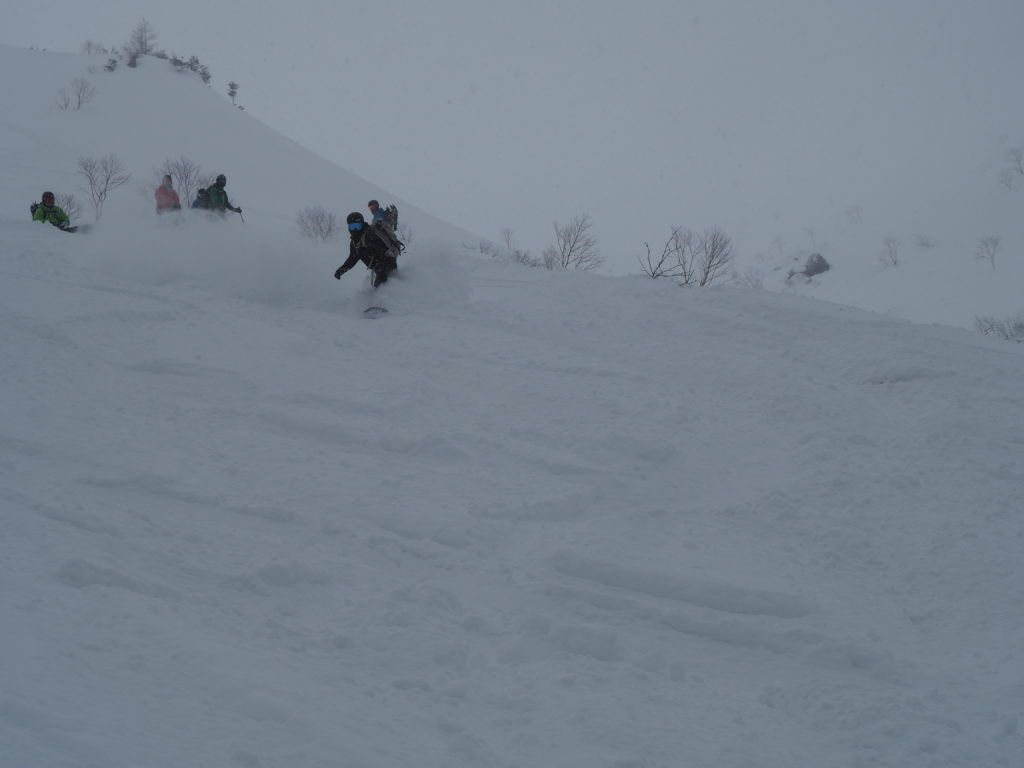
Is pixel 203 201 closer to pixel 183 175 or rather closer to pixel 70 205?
pixel 70 205

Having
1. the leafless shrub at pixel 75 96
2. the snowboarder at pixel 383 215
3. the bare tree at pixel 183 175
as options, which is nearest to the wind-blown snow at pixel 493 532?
the snowboarder at pixel 383 215

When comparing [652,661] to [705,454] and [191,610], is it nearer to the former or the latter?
[191,610]

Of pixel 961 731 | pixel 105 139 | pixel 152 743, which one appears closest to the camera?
pixel 152 743

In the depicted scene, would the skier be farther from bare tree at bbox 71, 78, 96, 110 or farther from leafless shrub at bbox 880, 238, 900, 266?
leafless shrub at bbox 880, 238, 900, 266

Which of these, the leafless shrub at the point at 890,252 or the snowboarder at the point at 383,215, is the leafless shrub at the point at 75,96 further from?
the leafless shrub at the point at 890,252

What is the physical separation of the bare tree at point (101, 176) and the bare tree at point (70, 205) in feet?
3.41

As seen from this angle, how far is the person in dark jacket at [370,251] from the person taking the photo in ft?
32.4

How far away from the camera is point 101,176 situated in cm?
2550

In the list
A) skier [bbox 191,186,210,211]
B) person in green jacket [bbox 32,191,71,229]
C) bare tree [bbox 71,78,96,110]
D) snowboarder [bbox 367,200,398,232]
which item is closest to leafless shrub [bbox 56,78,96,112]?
bare tree [bbox 71,78,96,110]

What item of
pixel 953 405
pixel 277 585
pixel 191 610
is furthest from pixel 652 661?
pixel 953 405

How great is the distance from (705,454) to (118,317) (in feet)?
19.2

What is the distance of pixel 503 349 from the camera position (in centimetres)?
860

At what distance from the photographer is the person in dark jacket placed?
988 cm

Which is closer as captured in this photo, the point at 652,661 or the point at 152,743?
the point at 152,743
